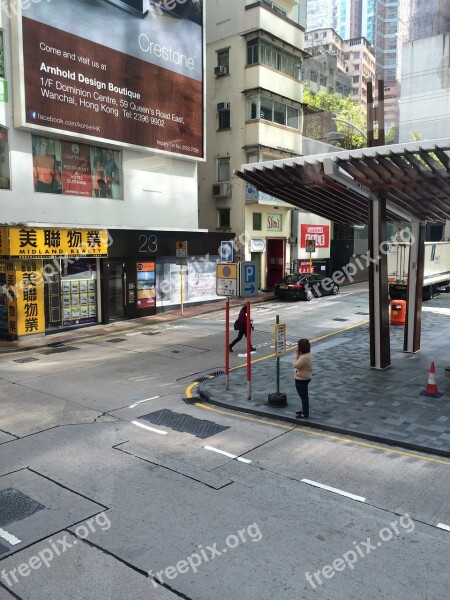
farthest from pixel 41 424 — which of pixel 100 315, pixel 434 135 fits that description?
pixel 434 135

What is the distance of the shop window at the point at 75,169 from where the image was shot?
18922mm

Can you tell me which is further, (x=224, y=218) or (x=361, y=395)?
(x=224, y=218)

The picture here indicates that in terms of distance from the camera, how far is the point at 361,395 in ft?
37.1

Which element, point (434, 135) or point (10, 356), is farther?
point (434, 135)

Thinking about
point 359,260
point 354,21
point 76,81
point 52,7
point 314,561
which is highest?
point 354,21

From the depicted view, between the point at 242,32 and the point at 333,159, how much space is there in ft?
73.6

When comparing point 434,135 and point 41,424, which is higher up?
A: point 434,135

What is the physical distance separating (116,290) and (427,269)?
1643 centimetres

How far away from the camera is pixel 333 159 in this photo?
34.9ft

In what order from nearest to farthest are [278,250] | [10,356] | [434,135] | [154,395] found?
[154,395], [10,356], [278,250], [434,135]

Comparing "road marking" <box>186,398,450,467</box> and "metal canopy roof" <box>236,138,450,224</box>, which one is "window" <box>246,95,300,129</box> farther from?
"road marking" <box>186,398,450,467</box>

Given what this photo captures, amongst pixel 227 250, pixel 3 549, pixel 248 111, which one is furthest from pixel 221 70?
pixel 3 549

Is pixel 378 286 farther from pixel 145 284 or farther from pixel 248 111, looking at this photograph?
pixel 248 111

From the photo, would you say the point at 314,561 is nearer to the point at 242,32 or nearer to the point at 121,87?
the point at 121,87
